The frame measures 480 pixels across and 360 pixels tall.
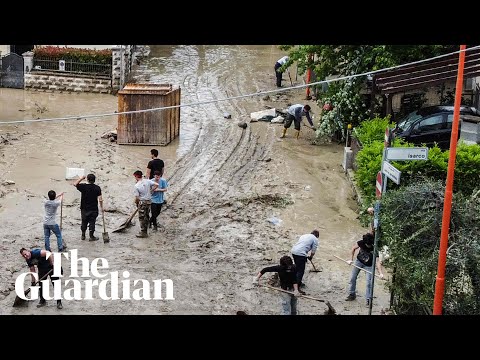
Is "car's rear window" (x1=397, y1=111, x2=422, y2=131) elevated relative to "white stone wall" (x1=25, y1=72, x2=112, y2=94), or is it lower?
lower

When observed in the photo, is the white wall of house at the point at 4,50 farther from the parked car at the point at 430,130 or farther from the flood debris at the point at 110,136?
the parked car at the point at 430,130

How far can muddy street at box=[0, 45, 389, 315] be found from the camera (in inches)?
568

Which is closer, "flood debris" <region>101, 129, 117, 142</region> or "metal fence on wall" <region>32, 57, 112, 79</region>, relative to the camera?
"flood debris" <region>101, 129, 117, 142</region>

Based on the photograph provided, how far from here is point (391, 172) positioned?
12.7 meters

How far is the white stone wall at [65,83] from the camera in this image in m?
29.0

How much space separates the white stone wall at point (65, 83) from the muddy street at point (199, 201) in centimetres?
52

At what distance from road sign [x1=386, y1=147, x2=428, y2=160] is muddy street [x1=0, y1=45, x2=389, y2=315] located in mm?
2673

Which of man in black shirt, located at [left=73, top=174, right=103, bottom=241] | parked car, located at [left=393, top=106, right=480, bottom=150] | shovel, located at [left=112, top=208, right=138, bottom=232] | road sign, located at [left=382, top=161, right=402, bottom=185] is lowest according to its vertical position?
shovel, located at [left=112, top=208, right=138, bottom=232]

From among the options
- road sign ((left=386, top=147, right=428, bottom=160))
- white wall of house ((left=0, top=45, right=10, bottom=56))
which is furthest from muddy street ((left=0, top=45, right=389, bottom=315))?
white wall of house ((left=0, top=45, right=10, bottom=56))

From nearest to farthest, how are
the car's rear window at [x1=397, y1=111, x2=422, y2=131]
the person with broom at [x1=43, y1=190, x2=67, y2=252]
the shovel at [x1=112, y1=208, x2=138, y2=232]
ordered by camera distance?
1. the person with broom at [x1=43, y1=190, x2=67, y2=252]
2. the shovel at [x1=112, y1=208, x2=138, y2=232]
3. the car's rear window at [x1=397, y1=111, x2=422, y2=131]

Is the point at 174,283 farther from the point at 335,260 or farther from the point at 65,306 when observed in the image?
the point at 335,260

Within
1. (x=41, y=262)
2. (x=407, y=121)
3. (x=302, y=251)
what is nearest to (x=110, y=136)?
(x=407, y=121)

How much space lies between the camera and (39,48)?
29.9 m

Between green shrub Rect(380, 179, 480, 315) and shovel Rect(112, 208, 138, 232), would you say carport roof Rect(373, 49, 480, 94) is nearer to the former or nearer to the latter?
shovel Rect(112, 208, 138, 232)
